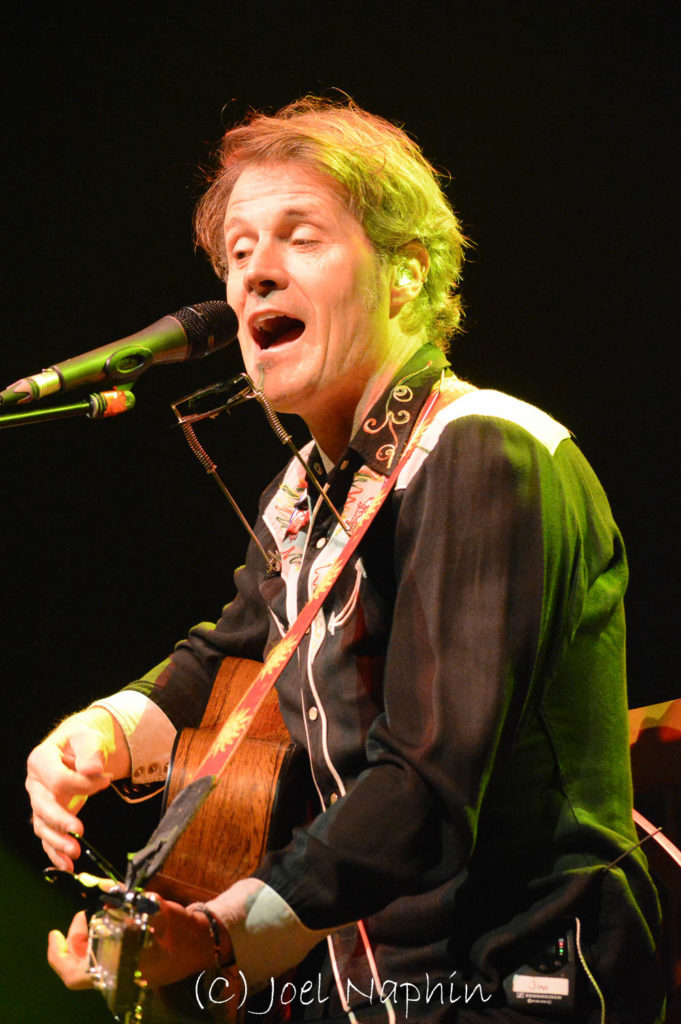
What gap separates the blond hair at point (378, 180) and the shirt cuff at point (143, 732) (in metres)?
0.98

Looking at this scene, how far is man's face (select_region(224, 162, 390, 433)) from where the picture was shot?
176 centimetres

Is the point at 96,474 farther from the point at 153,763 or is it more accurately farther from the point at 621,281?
the point at 621,281

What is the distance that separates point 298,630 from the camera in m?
1.56

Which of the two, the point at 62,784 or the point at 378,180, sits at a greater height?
the point at 378,180

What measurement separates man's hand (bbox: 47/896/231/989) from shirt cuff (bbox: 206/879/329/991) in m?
0.02

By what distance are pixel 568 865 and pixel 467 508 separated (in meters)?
0.54

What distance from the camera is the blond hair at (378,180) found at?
1.84 m

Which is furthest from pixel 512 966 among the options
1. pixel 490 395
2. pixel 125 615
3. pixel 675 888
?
pixel 125 615

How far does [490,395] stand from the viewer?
1.58 metres

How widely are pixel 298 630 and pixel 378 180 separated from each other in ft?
2.98

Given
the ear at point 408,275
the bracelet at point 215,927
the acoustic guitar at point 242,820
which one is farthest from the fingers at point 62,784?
the ear at point 408,275

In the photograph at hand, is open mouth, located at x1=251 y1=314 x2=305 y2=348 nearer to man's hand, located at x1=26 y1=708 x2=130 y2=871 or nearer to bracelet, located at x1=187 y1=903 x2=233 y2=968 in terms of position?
man's hand, located at x1=26 y1=708 x2=130 y2=871

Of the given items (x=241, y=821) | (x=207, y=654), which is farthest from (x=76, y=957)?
(x=207, y=654)

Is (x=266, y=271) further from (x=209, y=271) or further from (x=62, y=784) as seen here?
(x=209, y=271)
